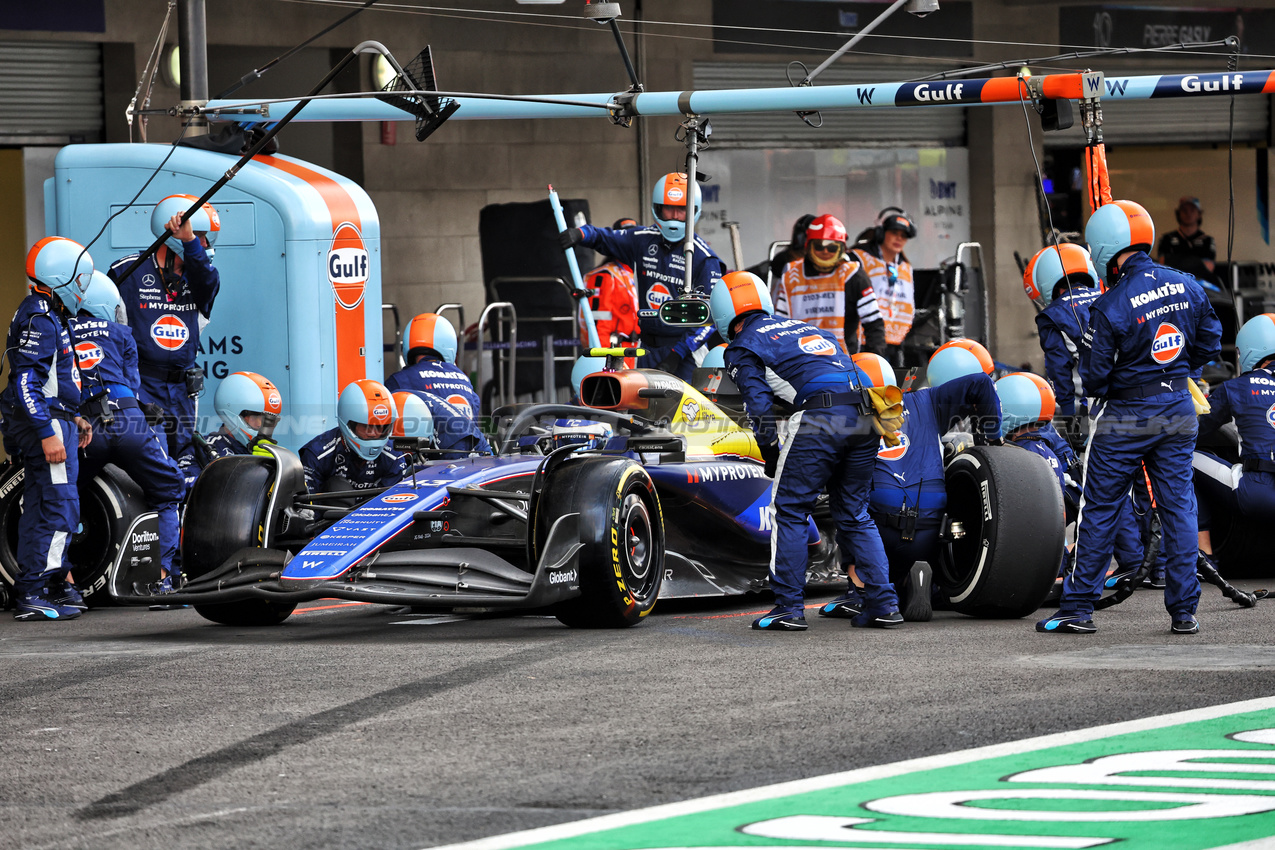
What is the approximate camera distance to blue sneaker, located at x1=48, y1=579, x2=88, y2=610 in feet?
31.7

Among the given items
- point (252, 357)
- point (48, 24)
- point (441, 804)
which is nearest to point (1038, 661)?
point (441, 804)

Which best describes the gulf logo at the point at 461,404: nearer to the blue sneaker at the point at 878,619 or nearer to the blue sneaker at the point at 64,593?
the blue sneaker at the point at 64,593

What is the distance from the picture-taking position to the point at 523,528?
29.0 ft

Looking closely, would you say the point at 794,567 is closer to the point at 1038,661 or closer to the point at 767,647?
the point at 767,647

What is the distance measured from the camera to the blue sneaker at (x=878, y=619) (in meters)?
8.30

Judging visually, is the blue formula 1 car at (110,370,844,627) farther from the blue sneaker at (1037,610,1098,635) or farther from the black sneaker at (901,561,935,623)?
the blue sneaker at (1037,610,1098,635)

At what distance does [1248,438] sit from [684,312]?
10.8ft

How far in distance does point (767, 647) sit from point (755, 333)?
1.64 m

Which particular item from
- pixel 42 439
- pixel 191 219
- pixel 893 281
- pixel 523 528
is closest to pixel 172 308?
pixel 191 219

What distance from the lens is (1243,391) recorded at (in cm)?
1025

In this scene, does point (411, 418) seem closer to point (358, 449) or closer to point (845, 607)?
point (358, 449)

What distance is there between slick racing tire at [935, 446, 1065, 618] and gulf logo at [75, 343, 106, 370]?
466cm

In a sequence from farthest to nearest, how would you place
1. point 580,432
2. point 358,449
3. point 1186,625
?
point 580,432 → point 358,449 → point 1186,625

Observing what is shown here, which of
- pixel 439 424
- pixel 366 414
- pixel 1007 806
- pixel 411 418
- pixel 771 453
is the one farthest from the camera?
pixel 439 424
